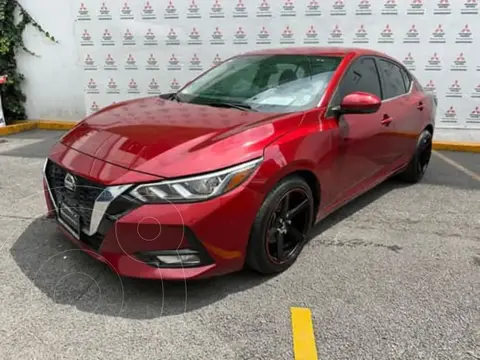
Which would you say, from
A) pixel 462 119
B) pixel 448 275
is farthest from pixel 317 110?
pixel 462 119

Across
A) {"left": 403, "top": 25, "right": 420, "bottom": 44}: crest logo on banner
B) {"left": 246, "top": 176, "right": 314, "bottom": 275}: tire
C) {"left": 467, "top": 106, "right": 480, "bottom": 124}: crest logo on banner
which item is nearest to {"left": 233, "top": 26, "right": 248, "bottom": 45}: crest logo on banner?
{"left": 403, "top": 25, "right": 420, "bottom": 44}: crest logo on banner

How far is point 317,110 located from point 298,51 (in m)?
1.03

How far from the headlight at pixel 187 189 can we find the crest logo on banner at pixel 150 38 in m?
6.25

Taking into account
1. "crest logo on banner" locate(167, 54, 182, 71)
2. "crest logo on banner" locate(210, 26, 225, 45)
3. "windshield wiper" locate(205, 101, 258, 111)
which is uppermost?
"crest logo on banner" locate(210, 26, 225, 45)

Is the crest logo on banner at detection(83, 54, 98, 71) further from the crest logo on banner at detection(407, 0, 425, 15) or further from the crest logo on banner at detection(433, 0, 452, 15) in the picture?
the crest logo on banner at detection(433, 0, 452, 15)

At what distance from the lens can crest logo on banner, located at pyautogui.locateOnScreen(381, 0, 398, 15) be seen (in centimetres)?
736

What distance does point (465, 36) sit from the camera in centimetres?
733

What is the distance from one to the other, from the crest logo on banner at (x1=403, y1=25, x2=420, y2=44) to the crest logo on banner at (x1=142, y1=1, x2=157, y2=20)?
→ 4440 mm

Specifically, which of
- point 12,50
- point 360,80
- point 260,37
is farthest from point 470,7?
point 12,50

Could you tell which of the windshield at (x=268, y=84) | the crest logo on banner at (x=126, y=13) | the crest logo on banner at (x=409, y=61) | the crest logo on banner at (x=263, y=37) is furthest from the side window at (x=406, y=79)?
the crest logo on banner at (x=126, y=13)

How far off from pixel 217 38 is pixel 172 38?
84cm

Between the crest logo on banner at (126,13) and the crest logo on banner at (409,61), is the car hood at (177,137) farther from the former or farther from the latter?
the crest logo on banner at (126,13)

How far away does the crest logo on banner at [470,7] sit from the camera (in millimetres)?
7180

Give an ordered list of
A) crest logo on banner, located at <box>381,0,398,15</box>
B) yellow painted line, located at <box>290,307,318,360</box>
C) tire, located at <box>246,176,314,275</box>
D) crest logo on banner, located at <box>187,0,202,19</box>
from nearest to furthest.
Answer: yellow painted line, located at <box>290,307,318,360</box> → tire, located at <box>246,176,314,275</box> → crest logo on banner, located at <box>381,0,398,15</box> → crest logo on banner, located at <box>187,0,202,19</box>
